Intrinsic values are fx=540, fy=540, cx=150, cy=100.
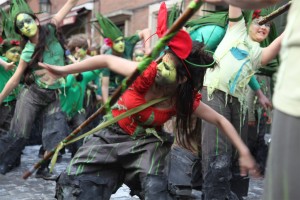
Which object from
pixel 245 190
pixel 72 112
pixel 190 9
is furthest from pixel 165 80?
pixel 72 112

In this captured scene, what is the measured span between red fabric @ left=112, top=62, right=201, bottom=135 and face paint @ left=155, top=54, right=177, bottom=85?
3 cm

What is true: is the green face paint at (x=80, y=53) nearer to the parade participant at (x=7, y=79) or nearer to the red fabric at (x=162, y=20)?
the parade participant at (x=7, y=79)

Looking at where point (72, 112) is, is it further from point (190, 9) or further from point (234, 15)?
point (190, 9)

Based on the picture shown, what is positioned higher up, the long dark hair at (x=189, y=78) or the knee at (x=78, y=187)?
the long dark hair at (x=189, y=78)

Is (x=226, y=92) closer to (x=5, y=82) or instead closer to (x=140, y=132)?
(x=140, y=132)

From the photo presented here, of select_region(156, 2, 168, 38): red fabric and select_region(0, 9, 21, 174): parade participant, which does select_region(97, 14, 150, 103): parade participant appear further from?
select_region(156, 2, 168, 38): red fabric

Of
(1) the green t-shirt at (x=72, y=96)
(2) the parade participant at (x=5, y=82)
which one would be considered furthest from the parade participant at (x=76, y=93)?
(2) the parade participant at (x=5, y=82)

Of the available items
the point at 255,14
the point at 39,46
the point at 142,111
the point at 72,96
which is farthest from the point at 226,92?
the point at 72,96

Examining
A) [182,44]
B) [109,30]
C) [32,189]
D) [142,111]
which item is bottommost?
[32,189]

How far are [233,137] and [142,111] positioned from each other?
0.55 m

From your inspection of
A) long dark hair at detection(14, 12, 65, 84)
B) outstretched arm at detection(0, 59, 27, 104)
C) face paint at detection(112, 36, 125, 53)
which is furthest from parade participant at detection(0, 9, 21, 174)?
face paint at detection(112, 36, 125, 53)

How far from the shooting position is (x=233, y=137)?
107 inches

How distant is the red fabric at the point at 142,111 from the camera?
2.87m

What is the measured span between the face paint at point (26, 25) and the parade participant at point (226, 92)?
2.18 meters
